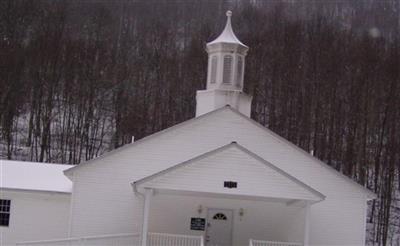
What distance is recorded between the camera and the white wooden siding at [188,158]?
21.5m

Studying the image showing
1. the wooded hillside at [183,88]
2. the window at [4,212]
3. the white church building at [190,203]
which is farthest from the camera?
the wooded hillside at [183,88]

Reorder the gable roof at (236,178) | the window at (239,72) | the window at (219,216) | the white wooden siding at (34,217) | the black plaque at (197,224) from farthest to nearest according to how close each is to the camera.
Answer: the window at (239,72) → the white wooden siding at (34,217) → the window at (219,216) → the black plaque at (197,224) → the gable roof at (236,178)

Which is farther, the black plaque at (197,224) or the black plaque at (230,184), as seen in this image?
the black plaque at (197,224)

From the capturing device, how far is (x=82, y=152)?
4969cm

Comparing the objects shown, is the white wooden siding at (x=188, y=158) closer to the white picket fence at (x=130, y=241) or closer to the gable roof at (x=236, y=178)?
the white picket fence at (x=130, y=241)

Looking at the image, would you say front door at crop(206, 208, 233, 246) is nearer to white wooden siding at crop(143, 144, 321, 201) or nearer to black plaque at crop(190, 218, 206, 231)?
black plaque at crop(190, 218, 206, 231)

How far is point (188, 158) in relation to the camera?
21.8 m

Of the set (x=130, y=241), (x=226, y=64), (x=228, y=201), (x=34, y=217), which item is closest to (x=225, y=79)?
(x=226, y=64)

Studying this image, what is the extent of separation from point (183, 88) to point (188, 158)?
30679 millimetres

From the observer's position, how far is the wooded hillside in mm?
45625

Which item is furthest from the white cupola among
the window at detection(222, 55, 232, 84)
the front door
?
the front door

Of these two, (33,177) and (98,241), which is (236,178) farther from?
(33,177)

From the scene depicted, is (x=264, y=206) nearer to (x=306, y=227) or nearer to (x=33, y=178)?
(x=306, y=227)

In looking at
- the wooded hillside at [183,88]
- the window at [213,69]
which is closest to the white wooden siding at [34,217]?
the window at [213,69]
